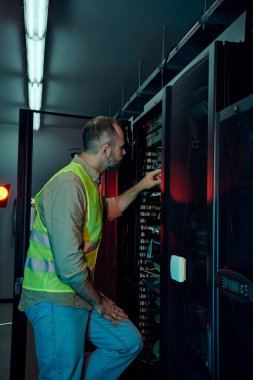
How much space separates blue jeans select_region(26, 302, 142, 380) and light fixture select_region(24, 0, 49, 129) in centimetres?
167

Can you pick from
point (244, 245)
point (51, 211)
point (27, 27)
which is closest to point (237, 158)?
point (244, 245)

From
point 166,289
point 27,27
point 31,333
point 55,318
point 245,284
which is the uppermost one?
point 27,27

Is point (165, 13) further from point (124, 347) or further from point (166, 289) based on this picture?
point (124, 347)

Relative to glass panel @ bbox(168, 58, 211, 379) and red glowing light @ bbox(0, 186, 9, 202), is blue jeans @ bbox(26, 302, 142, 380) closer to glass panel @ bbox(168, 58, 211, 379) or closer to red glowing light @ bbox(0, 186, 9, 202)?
glass panel @ bbox(168, 58, 211, 379)


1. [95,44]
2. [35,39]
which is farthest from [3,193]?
[95,44]

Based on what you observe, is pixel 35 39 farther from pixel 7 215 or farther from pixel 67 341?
pixel 7 215

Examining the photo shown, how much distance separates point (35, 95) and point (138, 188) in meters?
2.47

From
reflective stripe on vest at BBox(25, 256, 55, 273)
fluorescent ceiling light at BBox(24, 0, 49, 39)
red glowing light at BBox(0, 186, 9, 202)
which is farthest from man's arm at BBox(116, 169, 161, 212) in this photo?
red glowing light at BBox(0, 186, 9, 202)

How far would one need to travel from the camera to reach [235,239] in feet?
3.06

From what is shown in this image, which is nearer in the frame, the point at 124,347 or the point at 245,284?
the point at 245,284

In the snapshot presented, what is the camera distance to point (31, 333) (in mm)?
2064

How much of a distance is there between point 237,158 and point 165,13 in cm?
172

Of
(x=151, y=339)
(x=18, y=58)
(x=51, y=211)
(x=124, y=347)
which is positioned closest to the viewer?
(x=51, y=211)

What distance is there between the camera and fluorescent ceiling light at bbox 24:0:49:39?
2.08 meters
